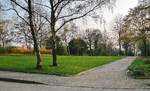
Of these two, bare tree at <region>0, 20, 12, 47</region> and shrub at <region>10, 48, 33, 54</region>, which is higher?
bare tree at <region>0, 20, 12, 47</region>

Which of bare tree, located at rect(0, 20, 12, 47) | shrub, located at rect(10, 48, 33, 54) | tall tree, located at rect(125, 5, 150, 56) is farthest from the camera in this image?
bare tree, located at rect(0, 20, 12, 47)

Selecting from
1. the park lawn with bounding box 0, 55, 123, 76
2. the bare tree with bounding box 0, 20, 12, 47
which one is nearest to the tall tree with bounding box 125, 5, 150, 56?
the park lawn with bounding box 0, 55, 123, 76

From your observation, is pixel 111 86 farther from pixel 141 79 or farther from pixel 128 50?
pixel 128 50

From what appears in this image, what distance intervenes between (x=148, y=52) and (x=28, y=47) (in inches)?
1215

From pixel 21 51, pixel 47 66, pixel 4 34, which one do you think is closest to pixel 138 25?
pixel 21 51

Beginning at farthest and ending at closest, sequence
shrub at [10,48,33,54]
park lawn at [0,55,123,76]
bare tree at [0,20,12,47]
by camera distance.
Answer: bare tree at [0,20,12,47] < shrub at [10,48,33,54] < park lawn at [0,55,123,76]

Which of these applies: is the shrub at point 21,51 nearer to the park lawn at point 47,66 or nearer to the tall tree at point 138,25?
the tall tree at point 138,25

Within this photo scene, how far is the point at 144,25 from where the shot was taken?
61188 millimetres

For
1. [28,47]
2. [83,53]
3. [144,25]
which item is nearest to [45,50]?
[28,47]

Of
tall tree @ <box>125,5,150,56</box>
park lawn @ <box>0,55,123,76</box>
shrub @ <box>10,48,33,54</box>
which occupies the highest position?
tall tree @ <box>125,5,150,56</box>

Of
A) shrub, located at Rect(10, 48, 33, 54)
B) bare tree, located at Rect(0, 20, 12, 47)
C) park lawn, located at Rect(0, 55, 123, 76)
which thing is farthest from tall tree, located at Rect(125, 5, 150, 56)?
bare tree, located at Rect(0, 20, 12, 47)

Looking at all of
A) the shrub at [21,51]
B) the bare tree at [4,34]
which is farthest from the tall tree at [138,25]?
the bare tree at [4,34]

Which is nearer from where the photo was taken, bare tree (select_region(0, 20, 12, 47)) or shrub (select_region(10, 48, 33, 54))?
shrub (select_region(10, 48, 33, 54))

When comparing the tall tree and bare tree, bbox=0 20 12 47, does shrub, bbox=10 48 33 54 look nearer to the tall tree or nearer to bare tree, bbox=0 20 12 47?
bare tree, bbox=0 20 12 47
